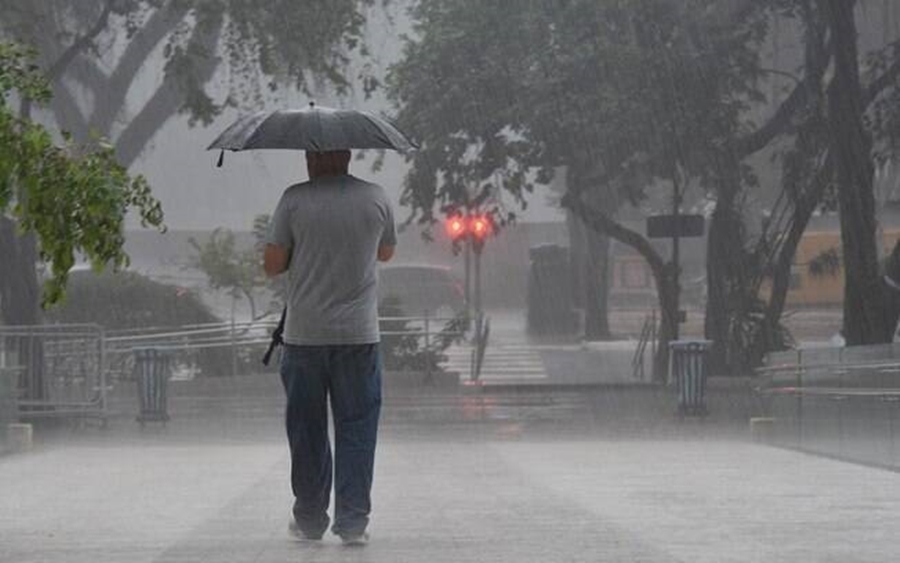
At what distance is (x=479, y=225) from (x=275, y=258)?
2816 cm

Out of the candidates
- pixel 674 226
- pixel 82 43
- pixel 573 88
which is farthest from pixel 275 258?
pixel 674 226

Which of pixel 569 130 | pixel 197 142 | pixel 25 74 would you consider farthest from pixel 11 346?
pixel 197 142

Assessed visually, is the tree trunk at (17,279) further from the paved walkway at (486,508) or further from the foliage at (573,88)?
the paved walkway at (486,508)

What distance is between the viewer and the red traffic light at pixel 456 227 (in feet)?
123

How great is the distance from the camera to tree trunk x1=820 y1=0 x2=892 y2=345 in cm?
2798

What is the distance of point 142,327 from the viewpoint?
35.9 meters

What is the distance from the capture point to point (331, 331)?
9.70m

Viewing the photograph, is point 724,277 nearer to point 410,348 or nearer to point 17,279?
point 410,348

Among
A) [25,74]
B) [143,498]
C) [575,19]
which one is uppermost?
[575,19]

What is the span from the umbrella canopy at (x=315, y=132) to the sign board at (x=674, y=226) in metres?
23.6

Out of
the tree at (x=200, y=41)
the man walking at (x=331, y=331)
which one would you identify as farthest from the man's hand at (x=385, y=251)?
the tree at (x=200, y=41)

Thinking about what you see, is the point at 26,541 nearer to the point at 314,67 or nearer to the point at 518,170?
the point at 314,67

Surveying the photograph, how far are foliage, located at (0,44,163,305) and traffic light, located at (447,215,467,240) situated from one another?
28.9 meters

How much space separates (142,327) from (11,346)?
12458 mm
